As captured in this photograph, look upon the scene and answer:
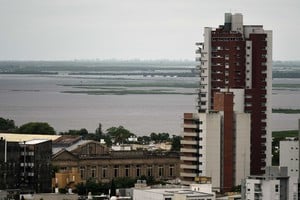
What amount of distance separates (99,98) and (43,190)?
109 meters

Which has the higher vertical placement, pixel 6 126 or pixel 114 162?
pixel 6 126

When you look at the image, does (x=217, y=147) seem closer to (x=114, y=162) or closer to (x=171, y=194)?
(x=114, y=162)

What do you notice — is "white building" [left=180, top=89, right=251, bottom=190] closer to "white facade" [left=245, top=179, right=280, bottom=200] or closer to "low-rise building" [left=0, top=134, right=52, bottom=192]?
"low-rise building" [left=0, top=134, right=52, bottom=192]

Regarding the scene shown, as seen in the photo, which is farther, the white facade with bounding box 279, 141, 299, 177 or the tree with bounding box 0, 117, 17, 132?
the tree with bounding box 0, 117, 17, 132

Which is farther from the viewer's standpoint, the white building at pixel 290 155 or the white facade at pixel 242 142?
the white facade at pixel 242 142

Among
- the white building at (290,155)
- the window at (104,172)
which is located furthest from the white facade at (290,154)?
the window at (104,172)

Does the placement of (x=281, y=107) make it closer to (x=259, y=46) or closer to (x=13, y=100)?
(x=13, y=100)

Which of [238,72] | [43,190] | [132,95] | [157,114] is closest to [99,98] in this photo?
[132,95]

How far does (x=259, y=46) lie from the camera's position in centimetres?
6800

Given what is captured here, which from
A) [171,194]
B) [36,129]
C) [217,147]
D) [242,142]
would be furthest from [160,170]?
[171,194]

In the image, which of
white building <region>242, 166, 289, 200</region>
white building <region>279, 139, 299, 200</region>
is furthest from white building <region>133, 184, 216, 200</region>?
white building <region>279, 139, 299, 200</region>

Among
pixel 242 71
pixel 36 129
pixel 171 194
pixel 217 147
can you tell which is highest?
pixel 242 71

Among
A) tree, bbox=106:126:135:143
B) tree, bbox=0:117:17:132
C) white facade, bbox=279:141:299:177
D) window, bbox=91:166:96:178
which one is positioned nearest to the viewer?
white facade, bbox=279:141:299:177

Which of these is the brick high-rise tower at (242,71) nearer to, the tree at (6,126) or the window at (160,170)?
the window at (160,170)
